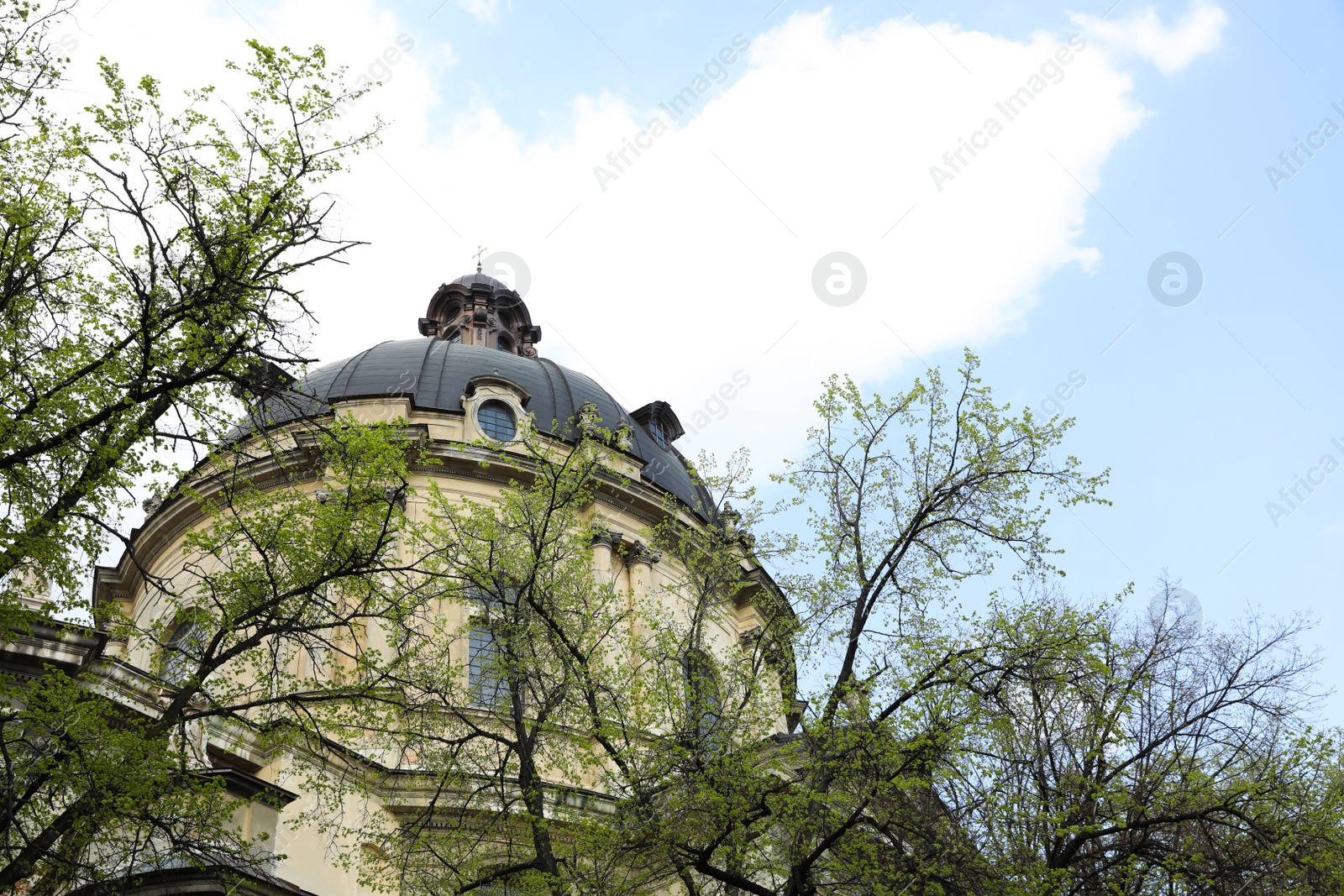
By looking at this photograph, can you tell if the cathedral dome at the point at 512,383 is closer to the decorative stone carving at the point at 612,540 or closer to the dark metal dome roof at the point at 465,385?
the dark metal dome roof at the point at 465,385

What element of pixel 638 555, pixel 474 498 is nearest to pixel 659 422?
pixel 638 555

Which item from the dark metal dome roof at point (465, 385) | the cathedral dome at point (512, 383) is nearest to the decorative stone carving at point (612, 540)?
the cathedral dome at point (512, 383)

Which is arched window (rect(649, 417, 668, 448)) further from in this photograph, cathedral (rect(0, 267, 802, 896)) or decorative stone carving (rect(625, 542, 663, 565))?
decorative stone carving (rect(625, 542, 663, 565))

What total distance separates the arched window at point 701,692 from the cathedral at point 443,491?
2.83ft

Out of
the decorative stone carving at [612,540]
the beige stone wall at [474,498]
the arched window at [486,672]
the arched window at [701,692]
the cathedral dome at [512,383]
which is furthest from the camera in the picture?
the cathedral dome at [512,383]

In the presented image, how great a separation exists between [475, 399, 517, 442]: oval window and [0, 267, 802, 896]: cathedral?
0.09 feet

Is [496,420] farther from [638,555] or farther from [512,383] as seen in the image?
[638,555]

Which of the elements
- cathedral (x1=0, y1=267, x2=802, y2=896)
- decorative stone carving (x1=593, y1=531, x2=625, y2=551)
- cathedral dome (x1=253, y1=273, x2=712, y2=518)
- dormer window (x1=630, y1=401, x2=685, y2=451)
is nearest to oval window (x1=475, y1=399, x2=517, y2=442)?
cathedral (x1=0, y1=267, x2=802, y2=896)

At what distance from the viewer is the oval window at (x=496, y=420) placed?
27234 millimetres

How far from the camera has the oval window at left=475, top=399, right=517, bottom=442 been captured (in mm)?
27234

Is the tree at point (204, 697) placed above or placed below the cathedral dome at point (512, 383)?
below

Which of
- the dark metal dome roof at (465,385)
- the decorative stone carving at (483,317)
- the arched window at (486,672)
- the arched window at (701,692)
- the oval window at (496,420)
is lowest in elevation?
the arched window at (701,692)

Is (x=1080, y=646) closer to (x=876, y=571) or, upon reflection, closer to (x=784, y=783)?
(x=876, y=571)

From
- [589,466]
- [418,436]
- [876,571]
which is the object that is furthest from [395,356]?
[876,571]
